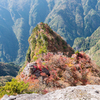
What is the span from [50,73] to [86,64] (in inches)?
578

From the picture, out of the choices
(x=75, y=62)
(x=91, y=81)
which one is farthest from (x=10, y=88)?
(x=75, y=62)

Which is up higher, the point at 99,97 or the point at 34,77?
the point at 34,77

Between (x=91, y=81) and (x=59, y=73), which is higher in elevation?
(x=59, y=73)

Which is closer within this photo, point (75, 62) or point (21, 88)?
point (21, 88)

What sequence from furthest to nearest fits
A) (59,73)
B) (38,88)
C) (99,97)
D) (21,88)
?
(59,73)
(38,88)
(21,88)
(99,97)

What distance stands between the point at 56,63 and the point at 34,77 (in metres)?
8.47

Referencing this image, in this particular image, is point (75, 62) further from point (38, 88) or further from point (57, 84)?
point (38, 88)

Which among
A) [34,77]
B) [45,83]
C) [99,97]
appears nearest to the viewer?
[99,97]

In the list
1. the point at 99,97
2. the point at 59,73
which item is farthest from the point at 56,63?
the point at 99,97

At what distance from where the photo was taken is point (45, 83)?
1820 centimetres

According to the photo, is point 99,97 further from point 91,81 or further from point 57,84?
point 91,81

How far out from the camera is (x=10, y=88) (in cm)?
1423

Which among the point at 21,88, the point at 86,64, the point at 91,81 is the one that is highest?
the point at 86,64

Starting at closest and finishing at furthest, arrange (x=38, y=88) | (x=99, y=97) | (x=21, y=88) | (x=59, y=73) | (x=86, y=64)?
(x=99, y=97)
(x=21, y=88)
(x=38, y=88)
(x=59, y=73)
(x=86, y=64)
